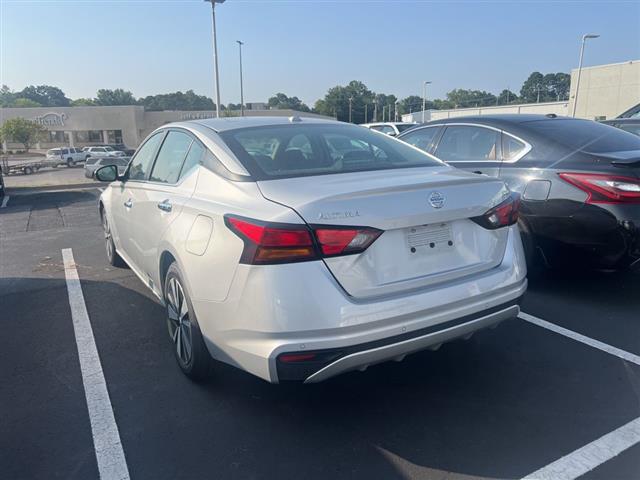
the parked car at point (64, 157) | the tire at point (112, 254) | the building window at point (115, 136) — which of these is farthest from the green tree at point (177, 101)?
the tire at point (112, 254)

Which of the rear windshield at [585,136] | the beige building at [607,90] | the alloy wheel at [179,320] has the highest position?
the beige building at [607,90]

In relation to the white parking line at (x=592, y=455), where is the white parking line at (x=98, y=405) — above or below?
below

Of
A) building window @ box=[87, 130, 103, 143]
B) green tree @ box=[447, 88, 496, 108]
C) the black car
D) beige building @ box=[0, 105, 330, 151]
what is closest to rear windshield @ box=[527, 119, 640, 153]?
the black car

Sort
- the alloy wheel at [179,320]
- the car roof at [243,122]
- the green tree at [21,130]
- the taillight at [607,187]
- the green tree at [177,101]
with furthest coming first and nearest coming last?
1. the green tree at [177,101]
2. the green tree at [21,130]
3. the taillight at [607,187]
4. the car roof at [243,122]
5. the alloy wheel at [179,320]

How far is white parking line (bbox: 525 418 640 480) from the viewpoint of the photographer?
223 cm

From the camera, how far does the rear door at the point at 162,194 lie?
320cm

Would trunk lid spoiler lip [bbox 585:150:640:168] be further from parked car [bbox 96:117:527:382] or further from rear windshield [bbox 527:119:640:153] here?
parked car [bbox 96:117:527:382]

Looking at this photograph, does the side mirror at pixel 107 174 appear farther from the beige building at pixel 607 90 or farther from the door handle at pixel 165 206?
the beige building at pixel 607 90

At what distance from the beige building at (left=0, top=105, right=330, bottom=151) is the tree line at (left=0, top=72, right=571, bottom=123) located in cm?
2532

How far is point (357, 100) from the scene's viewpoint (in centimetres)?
10181

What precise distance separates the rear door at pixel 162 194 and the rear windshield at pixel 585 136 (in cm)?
321

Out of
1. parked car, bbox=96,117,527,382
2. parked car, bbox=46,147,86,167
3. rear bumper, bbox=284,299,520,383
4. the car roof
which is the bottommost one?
parked car, bbox=46,147,86,167

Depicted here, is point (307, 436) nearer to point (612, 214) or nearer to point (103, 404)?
point (103, 404)

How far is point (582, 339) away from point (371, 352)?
6.89ft
